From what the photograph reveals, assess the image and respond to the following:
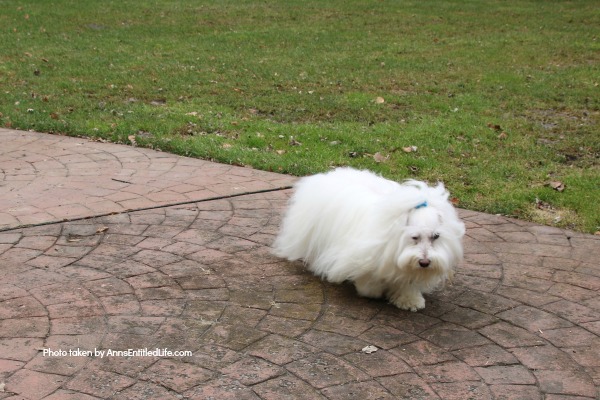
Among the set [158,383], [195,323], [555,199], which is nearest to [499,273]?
[555,199]

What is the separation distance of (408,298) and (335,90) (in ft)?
21.9

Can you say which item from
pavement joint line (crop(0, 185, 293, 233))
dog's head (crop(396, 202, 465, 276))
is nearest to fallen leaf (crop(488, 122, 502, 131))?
pavement joint line (crop(0, 185, 293, 233))

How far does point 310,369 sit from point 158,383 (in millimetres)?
800

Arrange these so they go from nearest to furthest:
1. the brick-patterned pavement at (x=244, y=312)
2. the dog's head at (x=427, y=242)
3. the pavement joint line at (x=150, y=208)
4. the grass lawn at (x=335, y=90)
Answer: the brick-patterned pavement at (x=244, y=312), the dog's head at (x=427, y=242), the pavement joint line at (x=150, y=208), the grass lawn at (x=335, y=90)

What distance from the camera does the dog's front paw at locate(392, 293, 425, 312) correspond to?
15.6 ft

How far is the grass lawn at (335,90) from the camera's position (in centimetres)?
777

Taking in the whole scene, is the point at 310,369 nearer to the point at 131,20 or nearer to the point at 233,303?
the point at 233,303

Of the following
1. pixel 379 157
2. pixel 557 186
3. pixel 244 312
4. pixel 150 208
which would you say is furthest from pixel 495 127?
pixel 244 312

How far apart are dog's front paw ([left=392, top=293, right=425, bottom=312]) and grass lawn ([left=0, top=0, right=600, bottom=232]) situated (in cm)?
214

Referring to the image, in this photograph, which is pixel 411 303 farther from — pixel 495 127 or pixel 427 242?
pixel 495 127

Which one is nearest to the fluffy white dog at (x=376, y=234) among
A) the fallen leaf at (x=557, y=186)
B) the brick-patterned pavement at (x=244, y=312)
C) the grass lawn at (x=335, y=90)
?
the brick-patterned pavement at (x=244, y=312)

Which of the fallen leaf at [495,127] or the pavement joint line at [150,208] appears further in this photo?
the fallen leaf at [495,127]

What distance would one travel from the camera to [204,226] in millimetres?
5949

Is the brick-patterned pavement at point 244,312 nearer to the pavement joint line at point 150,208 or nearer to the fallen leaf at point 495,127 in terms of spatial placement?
the pavement joint line at point 150,208
